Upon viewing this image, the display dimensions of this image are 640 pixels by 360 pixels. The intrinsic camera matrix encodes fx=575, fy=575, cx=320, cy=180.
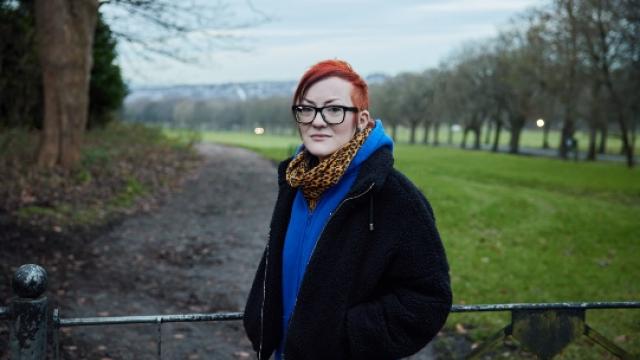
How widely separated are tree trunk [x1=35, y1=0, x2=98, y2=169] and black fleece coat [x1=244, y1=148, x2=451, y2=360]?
1296 centimetres

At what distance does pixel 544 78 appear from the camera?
35.7m

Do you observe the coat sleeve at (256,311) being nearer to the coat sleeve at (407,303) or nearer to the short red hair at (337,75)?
the coat sleeve at (407,303)

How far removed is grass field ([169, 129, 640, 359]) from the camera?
24.6 feet

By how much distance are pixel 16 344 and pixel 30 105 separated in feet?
56.4

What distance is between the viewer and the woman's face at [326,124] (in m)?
2.15

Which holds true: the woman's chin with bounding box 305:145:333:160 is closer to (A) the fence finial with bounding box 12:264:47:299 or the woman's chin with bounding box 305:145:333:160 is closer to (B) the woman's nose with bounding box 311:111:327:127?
(B) the woman's nose with bounding box 311:111:327:127

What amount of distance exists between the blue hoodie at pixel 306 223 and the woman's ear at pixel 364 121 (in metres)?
0.03

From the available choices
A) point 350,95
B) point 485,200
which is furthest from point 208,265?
point 485,200

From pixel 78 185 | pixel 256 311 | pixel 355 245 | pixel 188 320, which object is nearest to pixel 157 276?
pixel 78 185

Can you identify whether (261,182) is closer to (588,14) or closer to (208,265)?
(208,265)

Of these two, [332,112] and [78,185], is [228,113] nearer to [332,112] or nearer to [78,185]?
[78,185]

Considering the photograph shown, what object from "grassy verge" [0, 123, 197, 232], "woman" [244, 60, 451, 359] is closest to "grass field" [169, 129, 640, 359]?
"woman" [244, 60, 451, 359]

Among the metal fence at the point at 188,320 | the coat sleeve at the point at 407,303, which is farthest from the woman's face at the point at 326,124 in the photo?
the metal fence at the point at 188,320

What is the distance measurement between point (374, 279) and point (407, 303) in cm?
14
